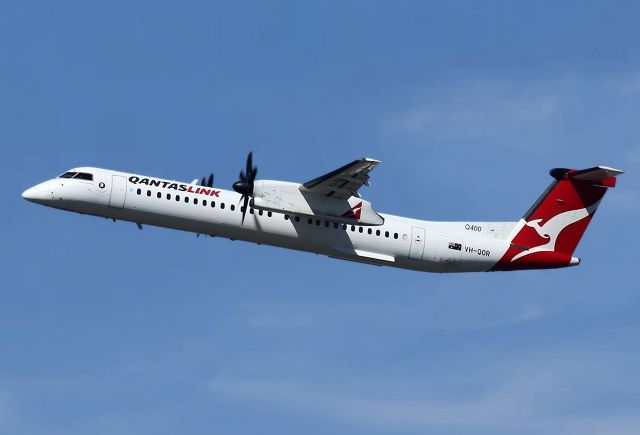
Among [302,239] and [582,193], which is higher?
[582,193]

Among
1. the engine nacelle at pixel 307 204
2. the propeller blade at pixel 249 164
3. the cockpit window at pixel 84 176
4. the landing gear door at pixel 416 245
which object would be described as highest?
the propeller blade at pixel 249 164

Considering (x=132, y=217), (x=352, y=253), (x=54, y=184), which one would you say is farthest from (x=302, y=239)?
(x=54, y=184)

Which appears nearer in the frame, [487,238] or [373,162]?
[373,162]

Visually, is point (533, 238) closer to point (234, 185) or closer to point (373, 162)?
point (373, 162)

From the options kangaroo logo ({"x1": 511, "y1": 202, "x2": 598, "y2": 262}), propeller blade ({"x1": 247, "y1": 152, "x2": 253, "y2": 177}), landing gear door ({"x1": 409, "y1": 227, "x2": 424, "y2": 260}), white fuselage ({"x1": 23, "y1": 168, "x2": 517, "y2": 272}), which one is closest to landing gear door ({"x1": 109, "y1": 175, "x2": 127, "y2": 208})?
white fuselage ({"x1": 23, "y1": 168, "x2": 517, "y2": 272})

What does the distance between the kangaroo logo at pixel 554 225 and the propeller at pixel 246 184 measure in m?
11.8

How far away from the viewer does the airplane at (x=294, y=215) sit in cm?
4103

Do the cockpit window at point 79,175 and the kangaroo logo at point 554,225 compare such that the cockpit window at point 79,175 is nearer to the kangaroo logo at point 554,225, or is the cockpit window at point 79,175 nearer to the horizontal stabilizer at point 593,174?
the kangaroo logo at point 554,225

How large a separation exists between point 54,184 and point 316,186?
9.79m

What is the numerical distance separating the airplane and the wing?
0.12 feet

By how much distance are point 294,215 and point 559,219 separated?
11.4 metres

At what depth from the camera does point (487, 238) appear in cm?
4441

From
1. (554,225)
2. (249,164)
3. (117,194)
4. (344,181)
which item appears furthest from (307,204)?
(554,225)

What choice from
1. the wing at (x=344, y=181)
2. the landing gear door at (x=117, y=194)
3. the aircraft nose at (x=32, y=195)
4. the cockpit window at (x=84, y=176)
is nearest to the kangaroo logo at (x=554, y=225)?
the wing at (x=344, y=181)
